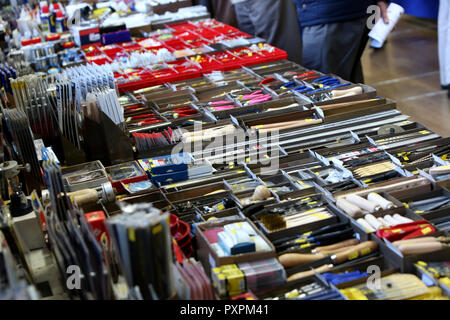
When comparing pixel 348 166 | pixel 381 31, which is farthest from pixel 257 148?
pixel 381 31

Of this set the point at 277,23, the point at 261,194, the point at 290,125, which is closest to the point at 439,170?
the point at 261,194

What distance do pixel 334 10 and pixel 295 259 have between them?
12.0 ft

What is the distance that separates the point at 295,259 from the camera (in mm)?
2441

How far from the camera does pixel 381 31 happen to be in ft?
17.8

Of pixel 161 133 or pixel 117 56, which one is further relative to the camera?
pixel 117 56

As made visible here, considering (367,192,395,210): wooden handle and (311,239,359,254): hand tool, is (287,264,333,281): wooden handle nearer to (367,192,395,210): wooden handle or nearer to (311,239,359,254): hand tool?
(311,239,359,254): hand tool

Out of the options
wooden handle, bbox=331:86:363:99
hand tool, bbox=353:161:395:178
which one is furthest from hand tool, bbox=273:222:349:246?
wooden handle, bbox=331:86:363:99

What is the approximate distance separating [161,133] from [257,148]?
0.68m

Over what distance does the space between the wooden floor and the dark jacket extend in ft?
5.19

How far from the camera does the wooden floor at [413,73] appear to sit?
263 inches

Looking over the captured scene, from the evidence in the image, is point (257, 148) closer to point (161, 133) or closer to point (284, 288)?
point (161, 133)

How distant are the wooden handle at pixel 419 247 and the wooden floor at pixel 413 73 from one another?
393 centimetres
